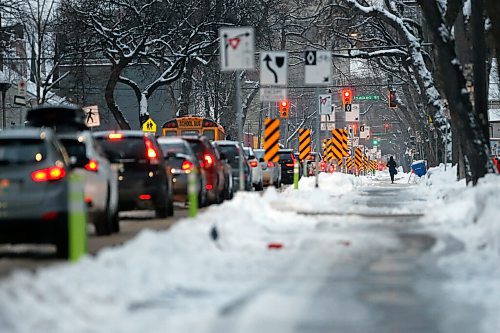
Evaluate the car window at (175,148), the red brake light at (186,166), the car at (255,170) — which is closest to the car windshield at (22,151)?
the red brake light at (186,166)

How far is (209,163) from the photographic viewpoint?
28188mm

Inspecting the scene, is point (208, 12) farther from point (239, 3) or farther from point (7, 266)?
point (7, 266)

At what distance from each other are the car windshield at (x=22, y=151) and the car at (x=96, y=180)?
74.3 inches

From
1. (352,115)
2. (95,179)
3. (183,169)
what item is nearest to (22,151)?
(95,179)

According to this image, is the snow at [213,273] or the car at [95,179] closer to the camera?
the snow at [213,273]

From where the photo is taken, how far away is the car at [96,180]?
17.5 meters

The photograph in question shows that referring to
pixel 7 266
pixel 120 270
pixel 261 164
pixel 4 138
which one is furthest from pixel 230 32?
pixel 261 164

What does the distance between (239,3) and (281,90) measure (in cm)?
2711

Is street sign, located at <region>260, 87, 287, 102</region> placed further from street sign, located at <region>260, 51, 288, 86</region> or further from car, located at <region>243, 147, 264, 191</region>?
car, located at <region>243, 147, 264, 191</region>

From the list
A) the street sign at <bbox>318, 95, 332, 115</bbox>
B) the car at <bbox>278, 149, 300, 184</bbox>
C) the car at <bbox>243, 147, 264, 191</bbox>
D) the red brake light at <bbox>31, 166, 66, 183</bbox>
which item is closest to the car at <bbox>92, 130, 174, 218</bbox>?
the red brake light at <bbox>31, 166, 66, 183</bbox>

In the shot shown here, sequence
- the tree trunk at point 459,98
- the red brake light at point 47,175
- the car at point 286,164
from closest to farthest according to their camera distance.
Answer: the red brake light at point 47,175
the tree trunk at point 459,98
the car at point 286,164

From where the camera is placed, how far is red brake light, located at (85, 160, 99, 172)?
17645mm

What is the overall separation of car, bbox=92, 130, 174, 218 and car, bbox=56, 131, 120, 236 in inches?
129

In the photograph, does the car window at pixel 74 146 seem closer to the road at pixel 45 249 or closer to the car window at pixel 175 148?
the road at pixel 45 249
